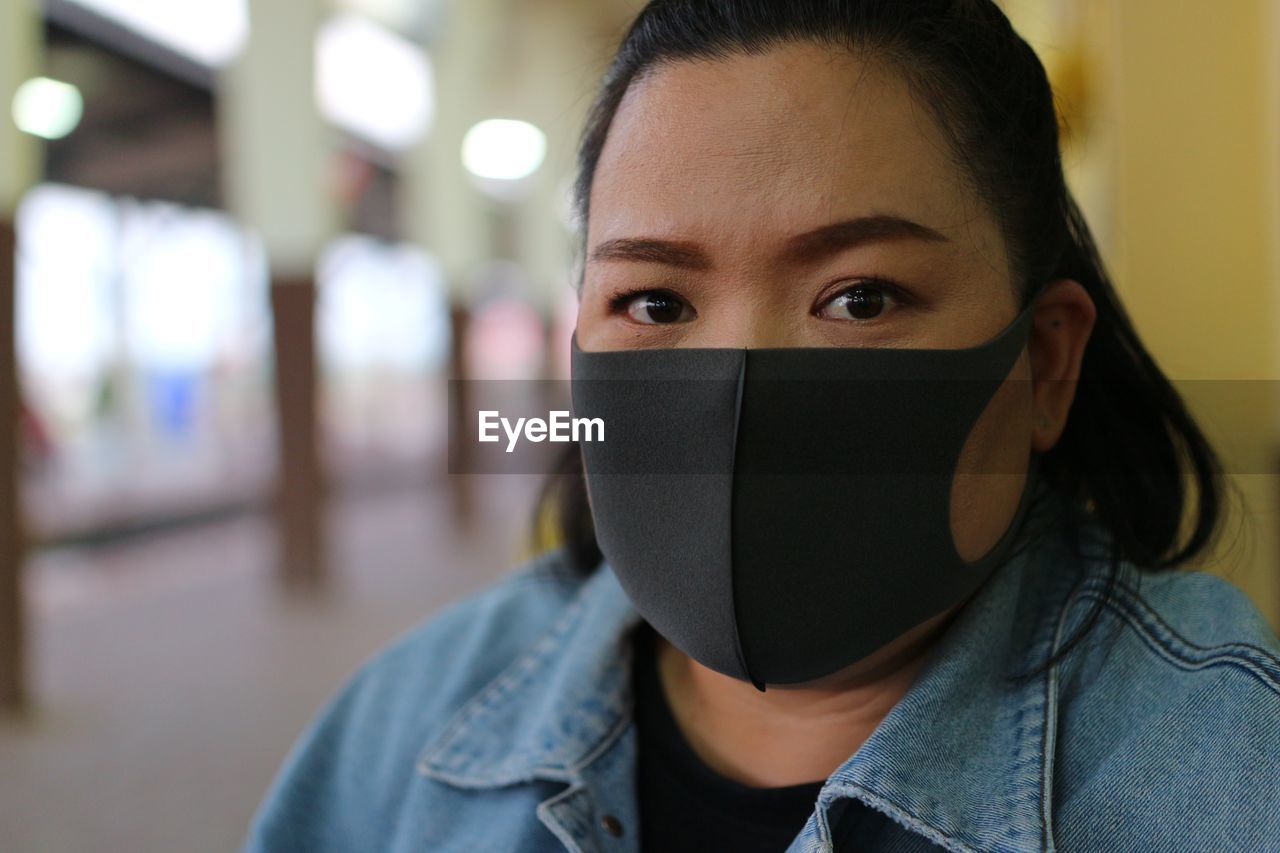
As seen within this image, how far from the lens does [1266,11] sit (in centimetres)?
215

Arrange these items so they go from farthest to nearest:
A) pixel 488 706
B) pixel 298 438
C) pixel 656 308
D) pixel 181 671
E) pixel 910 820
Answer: pixel 298 438 → pixel 181 671 → pixel 488 706 → pixel 656 308 → pixel 910 820

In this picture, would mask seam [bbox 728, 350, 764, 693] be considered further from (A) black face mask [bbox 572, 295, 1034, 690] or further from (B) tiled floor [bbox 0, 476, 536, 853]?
(B) tiled floor [bbox 0, 476, 536, 853]

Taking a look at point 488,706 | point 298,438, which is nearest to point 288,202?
point 298,438

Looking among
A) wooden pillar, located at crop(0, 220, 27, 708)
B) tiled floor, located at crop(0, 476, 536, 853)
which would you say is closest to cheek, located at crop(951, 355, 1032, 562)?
tiled floor, located at crop(0, 476, 536, 853)

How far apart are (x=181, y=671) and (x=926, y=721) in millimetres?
3970

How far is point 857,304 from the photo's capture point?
2.73 feet

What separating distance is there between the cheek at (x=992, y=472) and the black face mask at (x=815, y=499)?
0.04 ft

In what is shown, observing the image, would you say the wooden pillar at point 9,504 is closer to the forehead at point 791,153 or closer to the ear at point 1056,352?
the forehead at point 791,153

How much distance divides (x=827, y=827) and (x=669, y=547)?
25 centimetres

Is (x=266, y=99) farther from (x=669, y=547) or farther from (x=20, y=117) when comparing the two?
(x=669, y=547)

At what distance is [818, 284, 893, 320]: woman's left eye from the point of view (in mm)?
833

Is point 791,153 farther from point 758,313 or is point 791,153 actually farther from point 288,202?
point 288,202

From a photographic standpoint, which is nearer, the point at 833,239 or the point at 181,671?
the point at 833,239

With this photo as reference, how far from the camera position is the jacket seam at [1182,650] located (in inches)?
30.5
